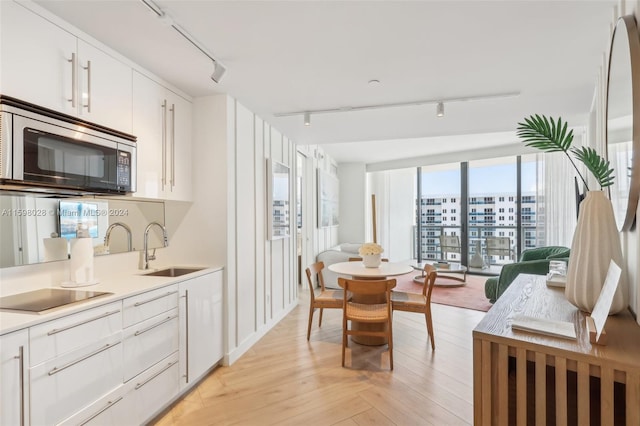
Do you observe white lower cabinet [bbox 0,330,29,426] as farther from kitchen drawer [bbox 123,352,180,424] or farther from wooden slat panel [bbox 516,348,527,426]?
wooden slat panel [bbox 516,348,527,426]

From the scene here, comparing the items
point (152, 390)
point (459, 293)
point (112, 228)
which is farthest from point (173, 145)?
point (459, 293)

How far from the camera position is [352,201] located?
27.3 feet

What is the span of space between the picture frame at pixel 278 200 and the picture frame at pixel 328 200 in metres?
1.87

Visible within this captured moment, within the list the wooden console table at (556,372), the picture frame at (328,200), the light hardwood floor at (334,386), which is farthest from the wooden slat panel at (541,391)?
the picture frame at (328,200)

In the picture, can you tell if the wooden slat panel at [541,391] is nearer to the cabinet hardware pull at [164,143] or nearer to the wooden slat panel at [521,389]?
the wooden slat panel at [521,389]

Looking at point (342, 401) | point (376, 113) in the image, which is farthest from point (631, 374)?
point (376, 113)

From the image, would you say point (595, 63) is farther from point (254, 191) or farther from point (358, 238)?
point (358, 238)

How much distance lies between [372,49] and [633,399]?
6.98 ft

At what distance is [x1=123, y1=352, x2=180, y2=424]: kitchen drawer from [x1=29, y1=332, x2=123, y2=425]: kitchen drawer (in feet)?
0.56

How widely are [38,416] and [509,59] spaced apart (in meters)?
3.41

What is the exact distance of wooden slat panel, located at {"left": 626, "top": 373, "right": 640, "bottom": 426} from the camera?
950 mm

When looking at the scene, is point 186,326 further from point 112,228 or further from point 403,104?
point 403,104

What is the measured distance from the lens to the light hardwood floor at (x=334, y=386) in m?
2.20

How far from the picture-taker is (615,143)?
1654mm
